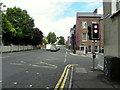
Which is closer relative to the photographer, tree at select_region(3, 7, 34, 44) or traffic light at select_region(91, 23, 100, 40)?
traffic light at select_region(91, 23, 100, 40)

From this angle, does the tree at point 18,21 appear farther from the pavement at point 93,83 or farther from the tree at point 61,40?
the tree at point 61,40

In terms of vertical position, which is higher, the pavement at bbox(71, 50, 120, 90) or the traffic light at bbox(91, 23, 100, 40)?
the traffic light at bbox(91, 23, 100, 40)

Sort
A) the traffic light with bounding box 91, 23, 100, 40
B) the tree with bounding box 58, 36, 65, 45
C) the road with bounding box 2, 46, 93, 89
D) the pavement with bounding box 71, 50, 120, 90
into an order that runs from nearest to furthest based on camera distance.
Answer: the pavement with bounding box 71, 50, 120, 90 < the road with bounding box 2, 46, 93, 89 < the traffic light with bounding box 91, 23, 100, 40 < the tree with bounding box 58, 36, 65, 45

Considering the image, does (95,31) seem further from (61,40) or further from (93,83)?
(61,40)

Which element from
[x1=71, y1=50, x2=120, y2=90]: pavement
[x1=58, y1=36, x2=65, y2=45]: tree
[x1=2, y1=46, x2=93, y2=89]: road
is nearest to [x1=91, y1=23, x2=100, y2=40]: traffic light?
[x1=2, y1=46, x2=93, y2=89]: road

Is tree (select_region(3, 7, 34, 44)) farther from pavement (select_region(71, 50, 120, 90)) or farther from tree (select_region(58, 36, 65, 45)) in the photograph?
tree (select_region(58, 36, 65, 45))

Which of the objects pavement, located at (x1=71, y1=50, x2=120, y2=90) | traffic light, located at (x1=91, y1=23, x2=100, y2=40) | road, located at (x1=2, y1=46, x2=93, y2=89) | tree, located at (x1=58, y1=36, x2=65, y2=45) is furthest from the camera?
tree, located at (x1=58, y1=36, x2=65, y2=45)

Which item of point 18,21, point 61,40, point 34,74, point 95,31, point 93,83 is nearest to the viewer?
point 93,83

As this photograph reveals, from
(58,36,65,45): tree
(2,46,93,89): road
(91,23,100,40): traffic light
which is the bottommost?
(2,46,93,89): road

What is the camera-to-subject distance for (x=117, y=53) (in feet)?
21.7

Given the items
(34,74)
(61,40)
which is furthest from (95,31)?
(61,40)

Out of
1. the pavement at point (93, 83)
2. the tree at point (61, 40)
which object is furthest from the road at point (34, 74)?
the tree at point (61, 40)

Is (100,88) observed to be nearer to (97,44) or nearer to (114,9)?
(114,9)

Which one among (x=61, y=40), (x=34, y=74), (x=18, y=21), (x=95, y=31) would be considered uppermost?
(x=18, y=21)
